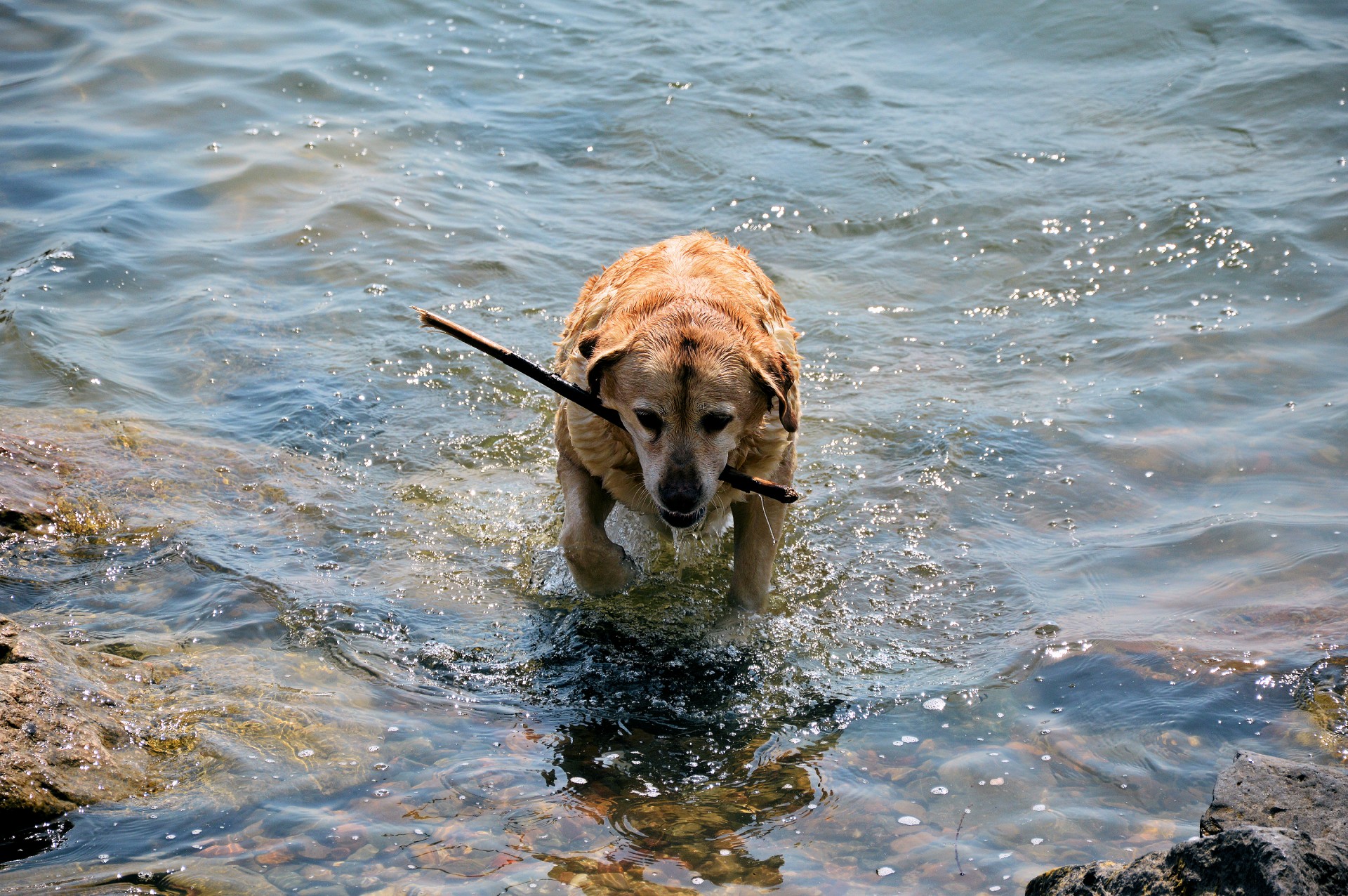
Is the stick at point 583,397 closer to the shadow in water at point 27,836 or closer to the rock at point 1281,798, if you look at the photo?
the rock at point 1281,798

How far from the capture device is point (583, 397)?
19.9 feet

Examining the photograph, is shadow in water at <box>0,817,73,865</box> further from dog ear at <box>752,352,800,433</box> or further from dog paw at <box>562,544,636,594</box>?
dog ear at <box>752,352,800,433</box>

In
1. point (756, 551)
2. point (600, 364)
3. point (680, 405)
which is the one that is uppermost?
point (600, 364)

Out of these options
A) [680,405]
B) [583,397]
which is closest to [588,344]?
[583,397]

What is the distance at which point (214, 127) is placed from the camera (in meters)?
13.8

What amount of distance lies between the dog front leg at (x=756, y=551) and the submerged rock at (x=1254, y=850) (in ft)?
8.67

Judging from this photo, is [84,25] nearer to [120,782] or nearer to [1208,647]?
[120,782]

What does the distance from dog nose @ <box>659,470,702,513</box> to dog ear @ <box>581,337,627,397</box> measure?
66cm

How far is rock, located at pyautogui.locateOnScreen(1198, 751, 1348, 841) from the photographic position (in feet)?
12.5

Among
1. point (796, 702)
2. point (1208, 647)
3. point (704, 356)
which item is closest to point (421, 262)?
point (704, 356)

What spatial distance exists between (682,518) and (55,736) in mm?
2828

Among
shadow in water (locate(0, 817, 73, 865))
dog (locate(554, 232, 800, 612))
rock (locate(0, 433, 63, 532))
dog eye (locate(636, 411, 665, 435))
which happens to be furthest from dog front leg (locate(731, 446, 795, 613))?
rock (locate(0, 433, 63, 532))

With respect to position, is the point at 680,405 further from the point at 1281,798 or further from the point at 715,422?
the point at 1281,798

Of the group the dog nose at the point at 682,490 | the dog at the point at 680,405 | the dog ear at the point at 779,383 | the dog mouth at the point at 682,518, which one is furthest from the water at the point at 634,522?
the dog ear at the point at 779,383
